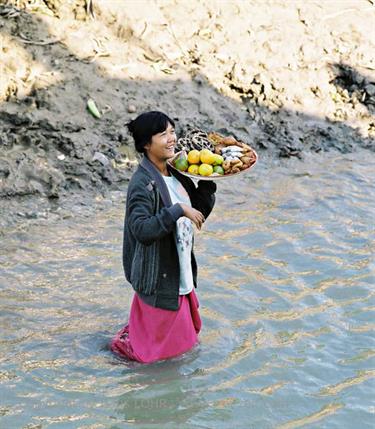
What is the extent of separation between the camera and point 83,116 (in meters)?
7.12

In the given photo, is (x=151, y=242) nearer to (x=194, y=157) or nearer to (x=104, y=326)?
(x=194, y=157)

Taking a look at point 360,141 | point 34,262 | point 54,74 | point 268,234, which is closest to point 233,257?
point 268,234

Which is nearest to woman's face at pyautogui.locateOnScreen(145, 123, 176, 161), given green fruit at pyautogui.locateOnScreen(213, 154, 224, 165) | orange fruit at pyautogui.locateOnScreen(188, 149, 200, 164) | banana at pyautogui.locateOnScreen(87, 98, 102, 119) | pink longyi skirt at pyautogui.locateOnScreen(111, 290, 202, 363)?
orange fruit at pyautogui.locateOnScreen(188, 149, 200, 164)

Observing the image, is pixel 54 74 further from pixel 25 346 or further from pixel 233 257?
pixel 25 346

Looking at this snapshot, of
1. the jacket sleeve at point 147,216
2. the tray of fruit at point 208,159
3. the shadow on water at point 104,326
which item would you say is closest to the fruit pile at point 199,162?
the tray of fruit at point 208,159

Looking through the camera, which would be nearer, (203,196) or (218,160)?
(218,160)

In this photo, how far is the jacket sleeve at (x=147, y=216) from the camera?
377 cm

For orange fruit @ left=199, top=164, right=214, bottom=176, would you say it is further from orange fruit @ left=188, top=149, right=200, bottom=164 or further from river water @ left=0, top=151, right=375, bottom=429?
river water @ left=0, top=151, right=375, bottom=429

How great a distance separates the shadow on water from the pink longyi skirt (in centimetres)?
8

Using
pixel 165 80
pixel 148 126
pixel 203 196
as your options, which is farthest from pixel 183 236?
pixel 165 80

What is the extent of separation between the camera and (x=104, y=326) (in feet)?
15.7

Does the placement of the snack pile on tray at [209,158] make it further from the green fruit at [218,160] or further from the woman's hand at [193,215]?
the woman's hand at [193,215]

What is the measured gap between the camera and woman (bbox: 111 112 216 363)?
12.7 feet

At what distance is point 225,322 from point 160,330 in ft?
2.64
